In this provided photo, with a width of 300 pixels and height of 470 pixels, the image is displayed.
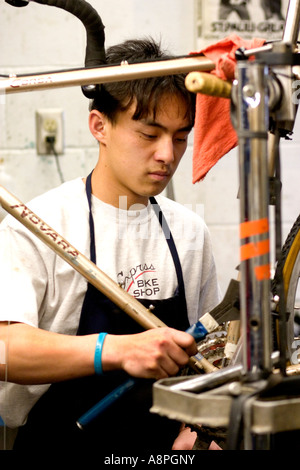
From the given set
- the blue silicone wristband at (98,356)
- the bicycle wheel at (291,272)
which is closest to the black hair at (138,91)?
the bicycle wheel at (291,272)

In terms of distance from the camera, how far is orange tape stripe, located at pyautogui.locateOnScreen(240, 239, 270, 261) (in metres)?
0.71

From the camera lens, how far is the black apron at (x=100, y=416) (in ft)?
3.57

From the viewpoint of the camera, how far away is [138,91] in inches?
44.5

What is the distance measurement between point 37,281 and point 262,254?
1.60 ft

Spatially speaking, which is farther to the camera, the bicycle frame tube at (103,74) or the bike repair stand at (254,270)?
the bicycle frame tube at (103,74)

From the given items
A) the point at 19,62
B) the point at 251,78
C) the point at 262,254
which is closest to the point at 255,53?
the point at 251,78

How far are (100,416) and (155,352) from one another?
23 centimetres

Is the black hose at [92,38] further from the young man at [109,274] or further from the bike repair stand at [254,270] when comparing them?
the bike repair stand at [254,270]

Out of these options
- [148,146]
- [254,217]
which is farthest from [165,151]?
[254,217]

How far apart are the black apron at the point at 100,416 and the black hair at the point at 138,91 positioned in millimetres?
317

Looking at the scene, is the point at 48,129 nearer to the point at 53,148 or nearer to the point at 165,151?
the point at 53,148

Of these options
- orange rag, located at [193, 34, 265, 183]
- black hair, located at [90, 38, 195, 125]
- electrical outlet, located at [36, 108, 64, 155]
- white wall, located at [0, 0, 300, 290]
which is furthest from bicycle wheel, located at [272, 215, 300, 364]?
electrical outlet, located at [36, 108, 64, 155]

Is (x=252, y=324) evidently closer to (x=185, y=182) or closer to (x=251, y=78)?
(x=251, y=78)

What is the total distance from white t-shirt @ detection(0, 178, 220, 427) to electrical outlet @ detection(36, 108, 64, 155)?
54 cm
